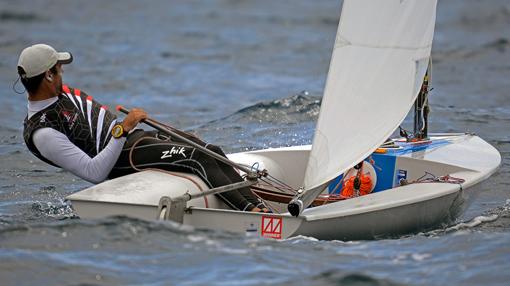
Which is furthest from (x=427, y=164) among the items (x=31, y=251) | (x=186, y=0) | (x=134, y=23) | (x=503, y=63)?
(x=186, y=0)

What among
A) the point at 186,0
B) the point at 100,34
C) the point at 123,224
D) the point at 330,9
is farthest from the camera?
the point at 186,0

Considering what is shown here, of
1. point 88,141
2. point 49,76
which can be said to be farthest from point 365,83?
point 49,76

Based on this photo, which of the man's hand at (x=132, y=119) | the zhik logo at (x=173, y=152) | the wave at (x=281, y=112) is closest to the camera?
the man's hand at (x=132, y=119)

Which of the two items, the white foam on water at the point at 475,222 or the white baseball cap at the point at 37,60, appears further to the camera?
the white foam on water at the point at 475,222

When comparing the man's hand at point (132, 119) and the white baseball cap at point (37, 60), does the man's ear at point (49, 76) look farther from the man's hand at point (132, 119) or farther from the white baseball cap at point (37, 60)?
the man's hand at point (132, 119)

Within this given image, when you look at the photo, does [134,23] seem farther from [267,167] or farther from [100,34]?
[267,167]

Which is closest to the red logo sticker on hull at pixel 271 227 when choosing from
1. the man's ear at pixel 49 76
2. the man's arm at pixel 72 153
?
the man's arm at pixel 72 153

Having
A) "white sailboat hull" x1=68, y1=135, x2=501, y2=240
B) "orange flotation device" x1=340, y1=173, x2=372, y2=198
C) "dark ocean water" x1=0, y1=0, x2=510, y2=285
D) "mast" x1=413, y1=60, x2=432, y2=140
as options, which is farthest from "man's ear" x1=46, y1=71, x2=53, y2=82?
"mast" x1=413, y1=60, x2=432, y2=140

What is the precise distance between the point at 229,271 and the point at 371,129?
3.47ft

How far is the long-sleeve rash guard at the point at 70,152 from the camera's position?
15.8ft

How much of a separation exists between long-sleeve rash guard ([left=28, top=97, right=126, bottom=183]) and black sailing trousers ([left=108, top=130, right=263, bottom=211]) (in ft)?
0.45

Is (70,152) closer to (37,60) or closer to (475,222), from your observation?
(37,60)

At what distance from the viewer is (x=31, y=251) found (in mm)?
4449

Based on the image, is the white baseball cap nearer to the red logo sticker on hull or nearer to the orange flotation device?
the red logo sticker on hull
